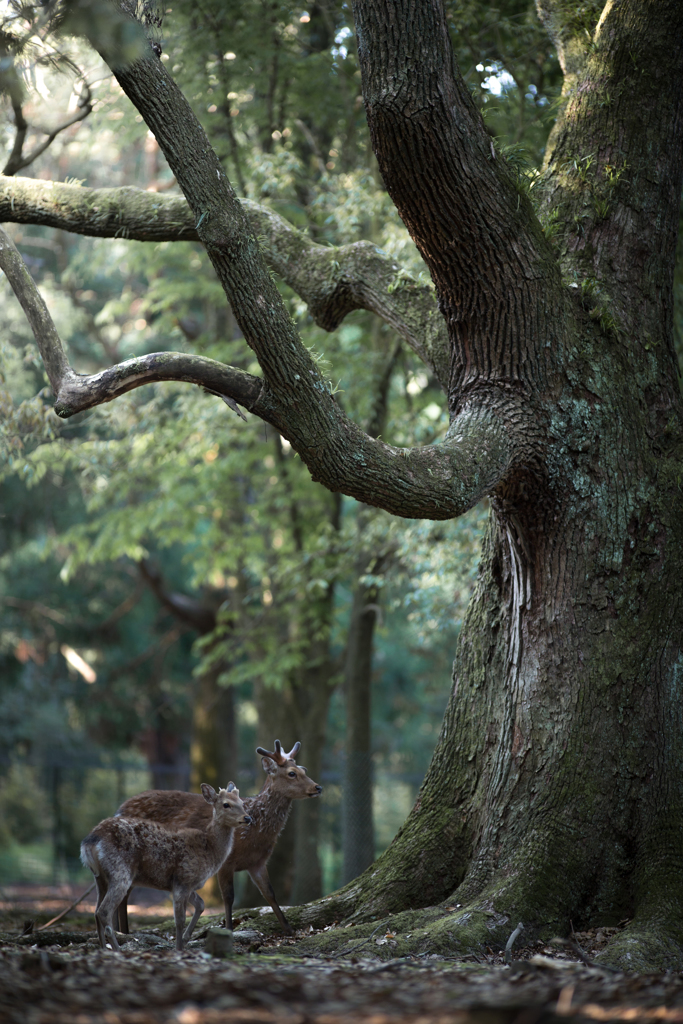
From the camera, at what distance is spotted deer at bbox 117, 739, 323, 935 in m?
5.19

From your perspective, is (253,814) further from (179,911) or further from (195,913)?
(179,911)

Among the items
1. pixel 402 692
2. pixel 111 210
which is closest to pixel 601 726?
pixel 111 210

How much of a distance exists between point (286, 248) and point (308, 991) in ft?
16.6

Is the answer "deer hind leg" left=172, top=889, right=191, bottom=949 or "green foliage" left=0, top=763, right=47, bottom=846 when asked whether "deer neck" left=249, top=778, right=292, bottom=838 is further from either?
"green foliage" left=0, top=763, right=47, bottom=846

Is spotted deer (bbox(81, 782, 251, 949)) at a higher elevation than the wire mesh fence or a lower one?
higher

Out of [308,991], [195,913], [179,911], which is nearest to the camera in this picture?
[308,991]

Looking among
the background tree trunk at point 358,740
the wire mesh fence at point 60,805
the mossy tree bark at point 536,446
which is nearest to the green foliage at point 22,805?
the wire mesh fence at point 60,805

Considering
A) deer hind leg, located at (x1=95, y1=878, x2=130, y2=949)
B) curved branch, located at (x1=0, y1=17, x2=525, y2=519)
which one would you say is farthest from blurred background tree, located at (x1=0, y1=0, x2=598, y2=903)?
deer hind leg, located at (x1=95, y1=878, x2=130, y2=949)

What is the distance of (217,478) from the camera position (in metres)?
12.0

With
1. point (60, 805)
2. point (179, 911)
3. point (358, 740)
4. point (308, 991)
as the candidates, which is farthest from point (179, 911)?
point (60, 805)

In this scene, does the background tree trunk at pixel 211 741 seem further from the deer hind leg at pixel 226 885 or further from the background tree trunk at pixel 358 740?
the deer hind leg at pixel 226 885

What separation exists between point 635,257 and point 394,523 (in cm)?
458

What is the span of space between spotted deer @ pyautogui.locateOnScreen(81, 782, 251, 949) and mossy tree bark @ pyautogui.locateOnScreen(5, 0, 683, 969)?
0.92 m

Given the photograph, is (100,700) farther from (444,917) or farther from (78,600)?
(444,917)
